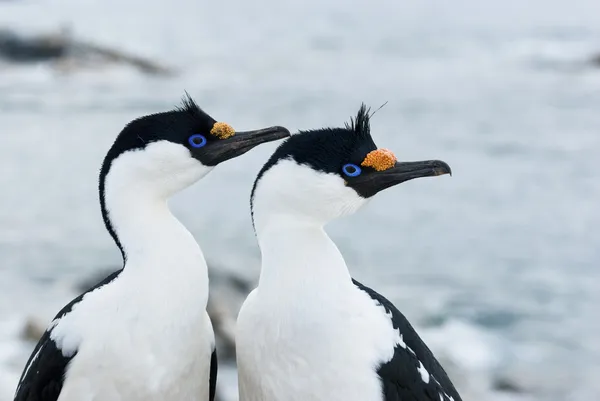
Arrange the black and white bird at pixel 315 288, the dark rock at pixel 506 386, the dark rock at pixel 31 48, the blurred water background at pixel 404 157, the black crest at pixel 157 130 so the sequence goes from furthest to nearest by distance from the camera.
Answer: the dark rock at pixel 31 48 → the blurred water background at pixel 404 157 → the dark rock at pixel 506 386 → the black crest at pixel 157 130 → the black and white bird at pixel 315 288

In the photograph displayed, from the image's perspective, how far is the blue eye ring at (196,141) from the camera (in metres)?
2.73

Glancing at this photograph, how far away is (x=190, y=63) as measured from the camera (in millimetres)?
18578

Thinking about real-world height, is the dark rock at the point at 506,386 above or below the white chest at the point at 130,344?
above

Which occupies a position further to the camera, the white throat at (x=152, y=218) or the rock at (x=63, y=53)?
the rock at (x=63, y=53)

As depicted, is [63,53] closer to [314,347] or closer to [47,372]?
[47,372]

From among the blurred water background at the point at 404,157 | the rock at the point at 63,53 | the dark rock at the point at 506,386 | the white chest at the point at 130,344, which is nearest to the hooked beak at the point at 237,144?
the white chest at the point at 130,344

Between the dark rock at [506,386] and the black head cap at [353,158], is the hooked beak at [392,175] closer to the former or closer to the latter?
the black head cap at [353,158]

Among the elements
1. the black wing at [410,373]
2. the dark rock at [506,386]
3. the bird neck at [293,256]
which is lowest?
the black wing at [410,373]

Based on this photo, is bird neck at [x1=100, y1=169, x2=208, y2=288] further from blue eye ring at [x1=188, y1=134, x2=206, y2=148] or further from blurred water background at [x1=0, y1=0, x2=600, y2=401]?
blurred water background at [x1=0, y1=0, x2=600, y2=401]

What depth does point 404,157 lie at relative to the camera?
477 inches

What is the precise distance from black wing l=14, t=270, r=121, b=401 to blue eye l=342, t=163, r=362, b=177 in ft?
2.41

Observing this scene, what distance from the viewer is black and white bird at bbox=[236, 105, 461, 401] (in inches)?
101

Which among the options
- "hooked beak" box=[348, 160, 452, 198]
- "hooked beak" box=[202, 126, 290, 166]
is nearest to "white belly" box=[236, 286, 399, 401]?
"hooked beak" box=[348, 160, 452, 198]

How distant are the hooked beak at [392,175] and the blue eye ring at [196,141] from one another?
0.47m
